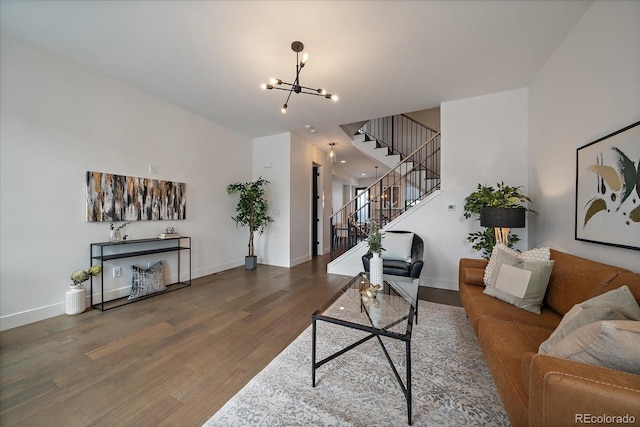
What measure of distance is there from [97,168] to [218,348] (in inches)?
112

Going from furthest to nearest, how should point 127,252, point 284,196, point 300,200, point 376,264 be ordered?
point 300,200 → point 284,196 → point 127,252 → point 376,264

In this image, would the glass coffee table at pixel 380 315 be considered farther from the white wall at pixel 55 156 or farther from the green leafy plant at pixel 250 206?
the white wall at pixel 55 156

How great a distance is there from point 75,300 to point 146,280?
719mm

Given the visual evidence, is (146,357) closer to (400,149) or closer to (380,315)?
(380,315)

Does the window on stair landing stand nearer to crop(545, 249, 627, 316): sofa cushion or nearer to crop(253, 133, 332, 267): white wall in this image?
crop(253, 133, 332, 267): white wall

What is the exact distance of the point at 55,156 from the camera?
2652mm

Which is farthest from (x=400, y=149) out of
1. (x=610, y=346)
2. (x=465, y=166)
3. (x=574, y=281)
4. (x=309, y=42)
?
(x=610, y=346)

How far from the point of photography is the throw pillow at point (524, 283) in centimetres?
178

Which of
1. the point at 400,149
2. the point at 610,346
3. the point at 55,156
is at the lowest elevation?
the point at 610,346

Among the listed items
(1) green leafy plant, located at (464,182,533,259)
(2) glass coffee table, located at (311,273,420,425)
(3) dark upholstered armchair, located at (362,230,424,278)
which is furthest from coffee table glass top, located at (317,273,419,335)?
(1) green leafy plant, located at (464,182,533,259)

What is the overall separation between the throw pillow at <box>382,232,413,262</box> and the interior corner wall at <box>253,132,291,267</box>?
7.53ft

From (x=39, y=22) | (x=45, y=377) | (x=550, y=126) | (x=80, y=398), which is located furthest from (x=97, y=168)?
(x=550, y=126)

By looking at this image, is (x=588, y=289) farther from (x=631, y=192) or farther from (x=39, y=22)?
(x=39, y=22)

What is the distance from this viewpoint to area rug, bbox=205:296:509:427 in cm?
134
